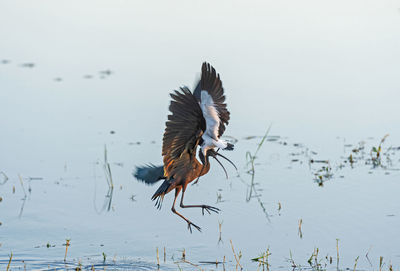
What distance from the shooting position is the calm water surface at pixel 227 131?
23.7 ft

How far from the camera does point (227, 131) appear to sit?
10.3 m

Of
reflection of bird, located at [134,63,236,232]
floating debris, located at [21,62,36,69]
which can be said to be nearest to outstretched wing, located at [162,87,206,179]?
reflection of bird, located at [134,63,236,232]

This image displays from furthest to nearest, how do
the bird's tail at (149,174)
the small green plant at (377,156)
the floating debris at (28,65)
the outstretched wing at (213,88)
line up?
the floating debris at (28,65) < the small green plant at (377,156) < the bird's tail at (149,174) < the outstretched wing at (213,88)

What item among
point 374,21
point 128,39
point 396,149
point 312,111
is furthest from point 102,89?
point 374,21

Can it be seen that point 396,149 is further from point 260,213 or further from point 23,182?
point 23,182

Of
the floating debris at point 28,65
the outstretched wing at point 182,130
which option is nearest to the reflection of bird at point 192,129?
the outstretched wing at point 182,130

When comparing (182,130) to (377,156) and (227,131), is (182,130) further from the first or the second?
(227,131)

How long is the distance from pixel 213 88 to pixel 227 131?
13.2 ft

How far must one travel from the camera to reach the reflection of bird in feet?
19.5

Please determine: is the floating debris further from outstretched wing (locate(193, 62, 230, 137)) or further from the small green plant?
outstretched wing (locate(193, 62, 230, 137))

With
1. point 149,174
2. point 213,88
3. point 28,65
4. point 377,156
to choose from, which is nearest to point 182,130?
point 213,88

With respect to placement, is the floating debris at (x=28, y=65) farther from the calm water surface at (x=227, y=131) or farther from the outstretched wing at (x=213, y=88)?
the outstretched wing at (x=213, y=88)

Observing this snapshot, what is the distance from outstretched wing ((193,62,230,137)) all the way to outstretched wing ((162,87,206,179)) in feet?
0.70

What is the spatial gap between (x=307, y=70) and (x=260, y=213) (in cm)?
499
